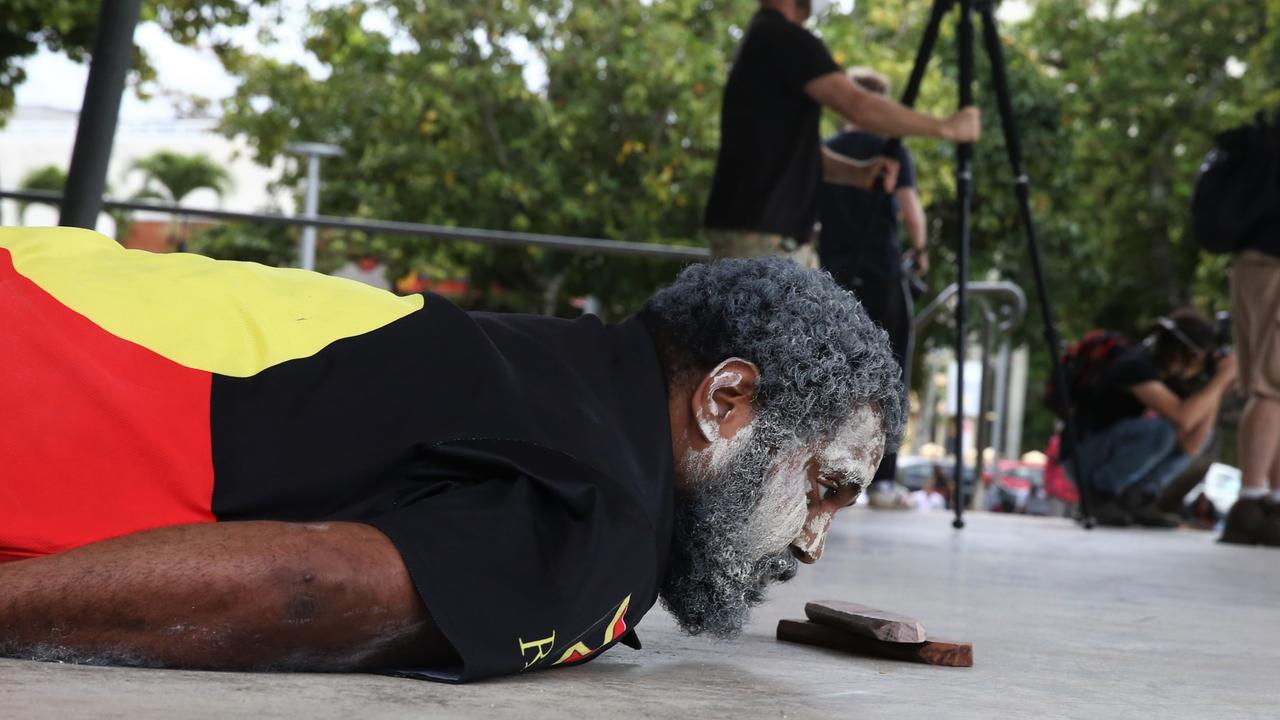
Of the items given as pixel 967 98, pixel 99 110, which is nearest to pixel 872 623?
pixel 99 110

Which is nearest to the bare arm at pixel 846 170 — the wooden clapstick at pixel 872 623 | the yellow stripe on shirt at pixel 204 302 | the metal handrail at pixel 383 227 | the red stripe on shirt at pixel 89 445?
the metal handrail at pixel 383 227

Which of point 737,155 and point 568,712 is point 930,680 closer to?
point 568,712

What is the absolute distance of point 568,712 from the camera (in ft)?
5.63

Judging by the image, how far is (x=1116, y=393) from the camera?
8.10 m

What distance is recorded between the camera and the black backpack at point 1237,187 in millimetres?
6539

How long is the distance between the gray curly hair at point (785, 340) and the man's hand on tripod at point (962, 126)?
2.96m

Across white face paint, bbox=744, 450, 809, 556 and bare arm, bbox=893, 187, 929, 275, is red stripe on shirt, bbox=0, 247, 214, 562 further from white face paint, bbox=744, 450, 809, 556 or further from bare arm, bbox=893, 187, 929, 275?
bare arm, bbox=893, 187, 929, 275

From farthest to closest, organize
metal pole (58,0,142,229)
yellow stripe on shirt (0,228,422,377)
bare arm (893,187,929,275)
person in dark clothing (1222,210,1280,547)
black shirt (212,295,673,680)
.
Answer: person in dark clothing (1222,210,1280,547) < bare arm (893,187,929,275) < metal pole (58,0,142,229) < yellow stripe on shirt (0,228,422,377) < black shirt (212,295,673,680)

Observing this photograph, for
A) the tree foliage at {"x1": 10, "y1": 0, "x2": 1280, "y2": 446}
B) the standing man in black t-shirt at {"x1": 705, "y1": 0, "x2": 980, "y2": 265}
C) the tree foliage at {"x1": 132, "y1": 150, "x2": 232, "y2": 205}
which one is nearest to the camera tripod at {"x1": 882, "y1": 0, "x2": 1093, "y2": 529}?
the standing man in black t-shirt at {"x1": 705, "y1": 0, "x2": 980, "y2": 265}

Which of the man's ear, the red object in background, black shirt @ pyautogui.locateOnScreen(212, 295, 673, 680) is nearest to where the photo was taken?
black shirt @ pyautogui.locateOnScreen(212, 295, 673, 680)

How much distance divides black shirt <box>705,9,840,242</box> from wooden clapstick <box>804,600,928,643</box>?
2.56 metres

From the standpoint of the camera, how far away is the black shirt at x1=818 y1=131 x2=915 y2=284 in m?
5.85

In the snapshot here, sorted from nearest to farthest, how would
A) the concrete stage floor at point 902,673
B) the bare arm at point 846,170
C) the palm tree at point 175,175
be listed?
the concrete stage floor at point 902,673, the bare arm at point 846,170, the palm tree at point 175,175

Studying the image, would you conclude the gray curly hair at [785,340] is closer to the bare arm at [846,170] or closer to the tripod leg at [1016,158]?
the tripod leg at [1016,158]
